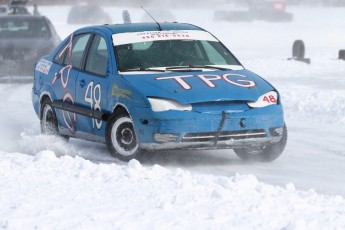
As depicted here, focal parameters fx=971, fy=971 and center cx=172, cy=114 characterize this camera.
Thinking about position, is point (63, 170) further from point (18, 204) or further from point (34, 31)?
point (34, 31)

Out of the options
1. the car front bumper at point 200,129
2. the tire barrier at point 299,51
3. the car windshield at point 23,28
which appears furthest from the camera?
the tire barrier at point 299,51

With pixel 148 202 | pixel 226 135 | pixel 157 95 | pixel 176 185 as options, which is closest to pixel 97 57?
pixel 157 95

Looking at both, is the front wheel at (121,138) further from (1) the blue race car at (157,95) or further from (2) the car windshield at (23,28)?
(2) the car windshield at (23,28)

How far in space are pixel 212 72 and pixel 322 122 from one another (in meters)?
3.62

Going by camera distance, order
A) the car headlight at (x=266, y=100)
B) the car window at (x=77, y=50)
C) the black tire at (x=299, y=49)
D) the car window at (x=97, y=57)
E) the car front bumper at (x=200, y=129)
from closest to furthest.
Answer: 1. the car front bumper at (x=200, y=129)
2. the car headlight at (x=266, y=100)
3. the car window at (x=97, y=57)
4. the car window at (x=77, y=50)
5. the black tire at (x=299, y=49)

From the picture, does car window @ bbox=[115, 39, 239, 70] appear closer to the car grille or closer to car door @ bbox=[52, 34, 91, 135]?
car door @ bbox=[52, 34, 91, 135]

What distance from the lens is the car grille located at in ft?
28.0

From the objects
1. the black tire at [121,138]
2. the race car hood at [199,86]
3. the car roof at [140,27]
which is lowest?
the black tire at [121,138]

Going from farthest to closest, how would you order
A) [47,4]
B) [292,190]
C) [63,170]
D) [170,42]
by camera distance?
[47,4] < [170,42] < [63,170] < [292,190]

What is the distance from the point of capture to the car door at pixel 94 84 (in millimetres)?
9344

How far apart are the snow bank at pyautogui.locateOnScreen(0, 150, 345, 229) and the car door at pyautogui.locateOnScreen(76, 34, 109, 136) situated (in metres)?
1.71

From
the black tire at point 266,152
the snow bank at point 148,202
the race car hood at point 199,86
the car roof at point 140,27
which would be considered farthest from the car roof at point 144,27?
the snow bank at point 148,202

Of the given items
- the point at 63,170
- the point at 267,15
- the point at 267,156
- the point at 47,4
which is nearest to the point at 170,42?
the point at 267,156

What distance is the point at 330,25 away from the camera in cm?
4897
